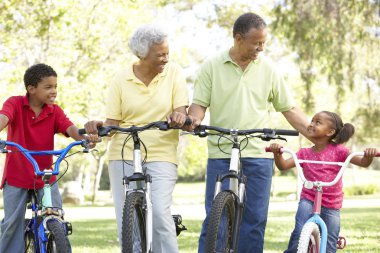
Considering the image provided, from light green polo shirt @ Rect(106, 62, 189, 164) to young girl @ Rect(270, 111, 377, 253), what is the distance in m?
0.76

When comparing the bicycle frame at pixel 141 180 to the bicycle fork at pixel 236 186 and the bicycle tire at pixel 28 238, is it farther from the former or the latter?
the bicycle tire at pixel 28 238

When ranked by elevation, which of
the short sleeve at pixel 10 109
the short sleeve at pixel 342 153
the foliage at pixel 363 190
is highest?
the short sleeve at pixel 10 109

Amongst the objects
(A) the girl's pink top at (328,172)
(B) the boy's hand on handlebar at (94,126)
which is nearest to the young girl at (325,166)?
(A) the girl's pink top at (328,172)

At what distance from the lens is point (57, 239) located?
551 cm

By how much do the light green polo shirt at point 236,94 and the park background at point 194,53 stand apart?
10cm

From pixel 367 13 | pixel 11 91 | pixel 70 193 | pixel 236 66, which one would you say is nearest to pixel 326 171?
pixel 236 66

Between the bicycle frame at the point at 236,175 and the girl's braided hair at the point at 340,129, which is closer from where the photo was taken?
the bicycle frame at the point at 236,175

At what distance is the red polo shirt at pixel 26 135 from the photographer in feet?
21.3

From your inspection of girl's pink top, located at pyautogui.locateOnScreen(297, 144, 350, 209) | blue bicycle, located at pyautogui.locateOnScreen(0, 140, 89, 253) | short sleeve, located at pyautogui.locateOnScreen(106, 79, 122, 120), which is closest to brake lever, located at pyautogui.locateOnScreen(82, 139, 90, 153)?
blue bicycle, located at pyautogui.locateOnScreen(0, 140, 89, 253)

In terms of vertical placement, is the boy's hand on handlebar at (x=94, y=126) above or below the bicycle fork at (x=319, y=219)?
above

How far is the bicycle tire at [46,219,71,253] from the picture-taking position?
5480 mm

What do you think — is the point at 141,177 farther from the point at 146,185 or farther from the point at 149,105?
the point at 149,105

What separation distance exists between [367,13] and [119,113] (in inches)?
446

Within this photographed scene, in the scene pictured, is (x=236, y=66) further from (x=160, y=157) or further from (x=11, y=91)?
(x=11, y=91)
